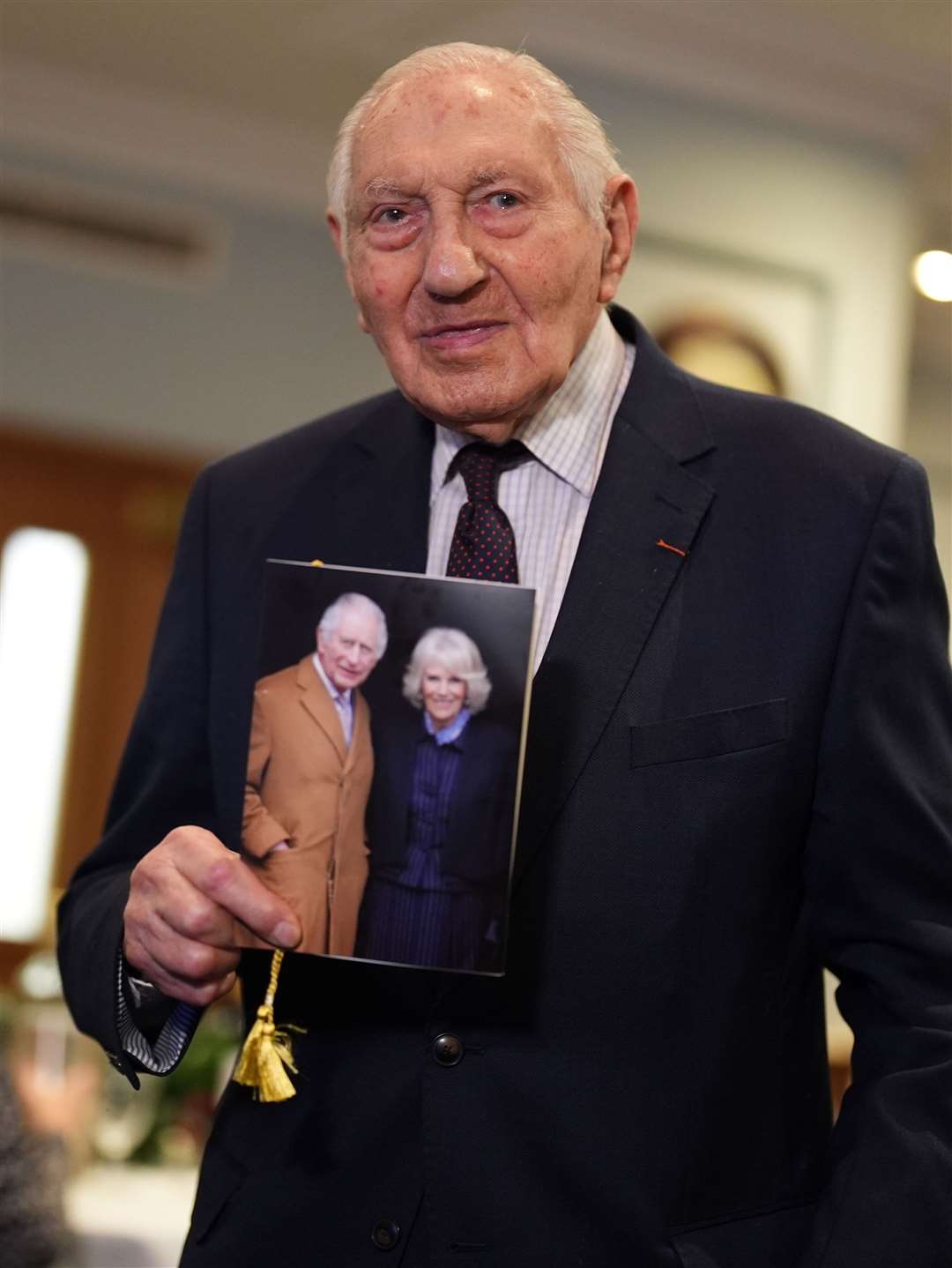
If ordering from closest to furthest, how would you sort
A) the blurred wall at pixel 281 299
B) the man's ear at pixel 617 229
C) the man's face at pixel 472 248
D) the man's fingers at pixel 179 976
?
the man's fingers at pixel 179 976 < the man's face at pixel 472 248 < the man's ear at pixel 617 229 < the blurred wall at pixel 281 299

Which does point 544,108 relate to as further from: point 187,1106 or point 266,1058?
point 187,1106

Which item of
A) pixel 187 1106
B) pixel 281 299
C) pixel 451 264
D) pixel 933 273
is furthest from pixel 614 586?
pixel 281 299

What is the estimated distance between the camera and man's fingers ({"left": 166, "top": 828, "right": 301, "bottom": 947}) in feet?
3.44

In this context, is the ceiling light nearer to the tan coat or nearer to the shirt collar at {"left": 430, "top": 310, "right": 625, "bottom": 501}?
the shirt collar at {"left": 430, "top": 310, "right": 625, "bottom": 501}

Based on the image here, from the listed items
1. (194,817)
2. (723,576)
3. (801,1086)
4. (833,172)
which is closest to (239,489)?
(194,817)

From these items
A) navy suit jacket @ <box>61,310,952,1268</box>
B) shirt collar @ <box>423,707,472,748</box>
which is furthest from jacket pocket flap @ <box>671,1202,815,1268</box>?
shirt collar @ <box>423,707,472,748</box>

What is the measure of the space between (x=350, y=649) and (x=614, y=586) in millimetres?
291

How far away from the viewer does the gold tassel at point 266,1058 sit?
114cm

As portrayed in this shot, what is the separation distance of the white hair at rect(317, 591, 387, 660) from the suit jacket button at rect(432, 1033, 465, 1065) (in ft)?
1.10

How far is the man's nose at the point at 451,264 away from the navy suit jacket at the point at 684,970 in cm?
21

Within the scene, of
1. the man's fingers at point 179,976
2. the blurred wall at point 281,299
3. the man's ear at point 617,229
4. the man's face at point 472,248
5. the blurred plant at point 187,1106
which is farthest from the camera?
the blurred wall at point 281,299

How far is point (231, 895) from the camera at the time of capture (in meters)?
1.06

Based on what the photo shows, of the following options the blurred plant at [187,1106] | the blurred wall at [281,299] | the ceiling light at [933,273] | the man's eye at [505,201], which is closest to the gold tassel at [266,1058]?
the man's eye at [505,201]

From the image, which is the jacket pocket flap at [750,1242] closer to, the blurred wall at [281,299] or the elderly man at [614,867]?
the elderly man at [614,867]
